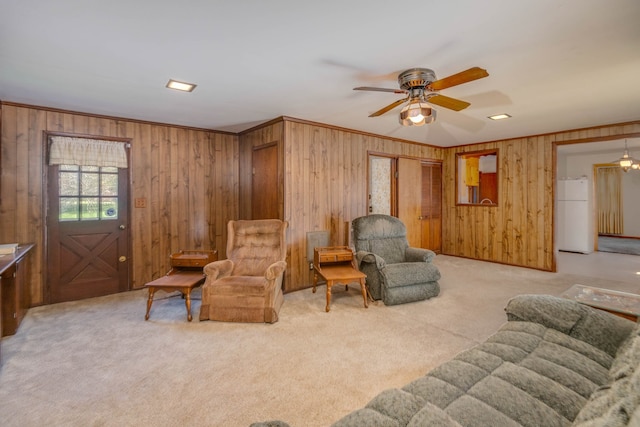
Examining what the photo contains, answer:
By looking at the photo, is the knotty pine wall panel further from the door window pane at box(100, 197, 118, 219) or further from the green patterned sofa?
the green patterned sofa

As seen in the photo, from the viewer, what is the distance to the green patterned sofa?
94cm

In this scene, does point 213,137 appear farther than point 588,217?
No

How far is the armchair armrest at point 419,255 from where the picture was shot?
395 centimetres

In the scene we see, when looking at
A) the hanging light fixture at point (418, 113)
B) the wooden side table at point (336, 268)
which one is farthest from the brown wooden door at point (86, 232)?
the hanging light fixture at point (418, 113)

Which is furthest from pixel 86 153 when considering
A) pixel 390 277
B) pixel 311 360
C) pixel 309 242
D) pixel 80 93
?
pixel 390 277

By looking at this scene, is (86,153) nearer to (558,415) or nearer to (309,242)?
(309,242)

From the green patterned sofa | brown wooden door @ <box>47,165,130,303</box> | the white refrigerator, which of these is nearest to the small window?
brown wooden door @ <box>47,165,130,303</box>

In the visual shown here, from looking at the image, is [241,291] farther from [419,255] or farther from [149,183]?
[149,183]

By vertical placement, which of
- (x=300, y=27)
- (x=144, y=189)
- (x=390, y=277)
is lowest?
(x=390, y=277)

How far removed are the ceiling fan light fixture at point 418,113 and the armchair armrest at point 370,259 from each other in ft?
5.86

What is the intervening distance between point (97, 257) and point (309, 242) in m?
2.93

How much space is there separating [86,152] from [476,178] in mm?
7366

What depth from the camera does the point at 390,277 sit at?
143 inches

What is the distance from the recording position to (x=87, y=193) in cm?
403
